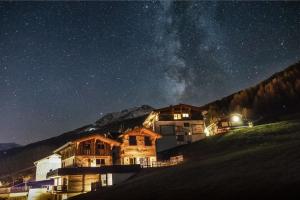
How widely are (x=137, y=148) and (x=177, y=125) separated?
1671cm

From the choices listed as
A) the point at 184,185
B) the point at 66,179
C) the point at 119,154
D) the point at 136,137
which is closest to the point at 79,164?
the point at 66,179

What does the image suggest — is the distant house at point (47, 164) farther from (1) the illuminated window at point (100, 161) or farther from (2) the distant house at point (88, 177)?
(2) the distant house at point (88, 177)

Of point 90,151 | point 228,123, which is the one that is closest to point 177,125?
point 228,123

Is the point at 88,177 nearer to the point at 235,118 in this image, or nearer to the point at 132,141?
the point at 132,141

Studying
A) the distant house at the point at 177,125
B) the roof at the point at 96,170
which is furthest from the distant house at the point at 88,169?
the distant house at the point at 177,125

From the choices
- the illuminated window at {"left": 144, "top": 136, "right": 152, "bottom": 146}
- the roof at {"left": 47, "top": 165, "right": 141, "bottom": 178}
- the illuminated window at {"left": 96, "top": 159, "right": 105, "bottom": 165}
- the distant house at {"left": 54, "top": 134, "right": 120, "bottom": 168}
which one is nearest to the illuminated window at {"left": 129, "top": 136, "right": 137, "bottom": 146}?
the illuminated window at {"left": 144, "top": 136, "right": 152, "bottom": 146}

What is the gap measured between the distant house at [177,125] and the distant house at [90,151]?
1660 cm

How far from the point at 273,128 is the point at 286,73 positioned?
463 feet

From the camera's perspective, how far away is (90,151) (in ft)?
168

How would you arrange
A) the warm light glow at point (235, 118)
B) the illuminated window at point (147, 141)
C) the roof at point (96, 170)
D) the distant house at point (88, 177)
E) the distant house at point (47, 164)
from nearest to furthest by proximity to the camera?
the distant house at point (88, 177) → the roof at point (96, 170) → the illuminated window at point (147, 141) → the distant house at point (47, 164) → the warm light glow at point (235, 118)

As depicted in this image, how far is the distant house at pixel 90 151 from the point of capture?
165 ft

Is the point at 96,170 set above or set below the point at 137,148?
below

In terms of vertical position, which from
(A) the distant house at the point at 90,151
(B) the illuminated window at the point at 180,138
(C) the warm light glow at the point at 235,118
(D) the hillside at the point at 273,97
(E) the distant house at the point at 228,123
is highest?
(D) the hillside at the point at 273,97

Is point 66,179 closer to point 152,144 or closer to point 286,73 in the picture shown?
point 152,144
